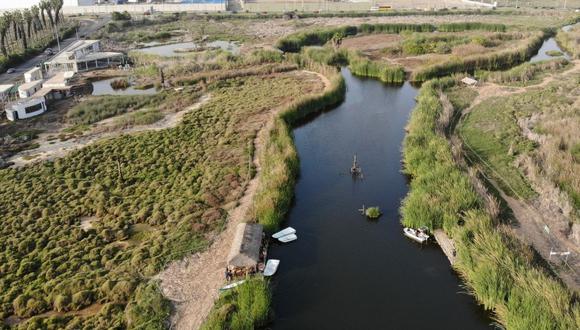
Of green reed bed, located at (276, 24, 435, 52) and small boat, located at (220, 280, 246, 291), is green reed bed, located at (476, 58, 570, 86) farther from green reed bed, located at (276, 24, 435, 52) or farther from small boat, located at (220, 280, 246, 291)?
small boat, located at (220, 280, 246, 291)

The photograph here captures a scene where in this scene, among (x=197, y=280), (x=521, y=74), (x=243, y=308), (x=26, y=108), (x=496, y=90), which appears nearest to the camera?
(x=243, y=308)

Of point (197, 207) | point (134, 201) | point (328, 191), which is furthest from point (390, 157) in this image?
point (134, 201)

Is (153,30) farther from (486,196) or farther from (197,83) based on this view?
(486,196)

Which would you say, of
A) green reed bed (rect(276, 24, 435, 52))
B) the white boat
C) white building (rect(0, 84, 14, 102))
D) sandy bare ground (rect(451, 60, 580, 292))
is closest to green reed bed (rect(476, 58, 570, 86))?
sandy bare ground (rect(451, 60, 580, 292))

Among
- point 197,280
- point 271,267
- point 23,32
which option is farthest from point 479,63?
point 23,32

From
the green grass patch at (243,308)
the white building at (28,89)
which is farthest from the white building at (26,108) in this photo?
the green grass patch at (243,308)

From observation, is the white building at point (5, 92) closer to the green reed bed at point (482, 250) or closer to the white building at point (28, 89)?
the white building at point (28, 89)

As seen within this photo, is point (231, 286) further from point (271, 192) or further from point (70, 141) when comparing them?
point (70, 141)
